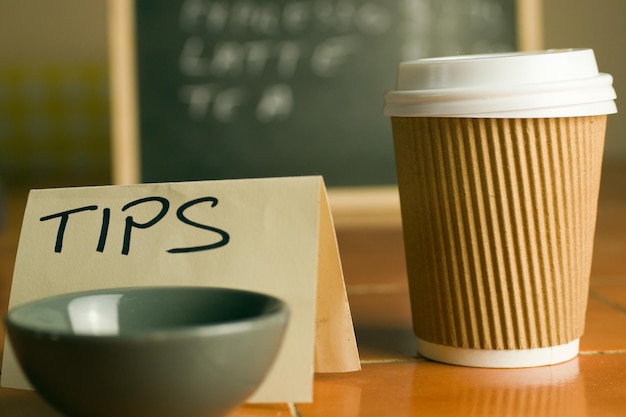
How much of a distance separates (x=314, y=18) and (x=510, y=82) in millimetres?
1280

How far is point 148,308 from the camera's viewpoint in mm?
628

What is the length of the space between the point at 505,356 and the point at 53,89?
3143mm

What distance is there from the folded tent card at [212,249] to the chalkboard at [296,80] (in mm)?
1189

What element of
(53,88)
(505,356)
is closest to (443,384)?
(505,356)

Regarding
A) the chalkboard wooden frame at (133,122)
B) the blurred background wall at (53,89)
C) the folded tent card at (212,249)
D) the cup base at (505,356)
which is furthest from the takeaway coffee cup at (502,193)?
the blurred background wall at (53,89)

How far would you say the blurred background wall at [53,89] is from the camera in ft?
11.8

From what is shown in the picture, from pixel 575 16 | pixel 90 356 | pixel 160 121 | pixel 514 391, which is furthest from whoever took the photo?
pixel 575 16

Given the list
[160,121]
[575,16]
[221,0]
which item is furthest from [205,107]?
[575,16]

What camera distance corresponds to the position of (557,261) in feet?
2.50

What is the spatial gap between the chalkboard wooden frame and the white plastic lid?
114 centimetres

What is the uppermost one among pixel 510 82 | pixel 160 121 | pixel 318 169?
pixel 510 82

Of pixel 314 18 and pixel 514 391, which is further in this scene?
pixel 314 18

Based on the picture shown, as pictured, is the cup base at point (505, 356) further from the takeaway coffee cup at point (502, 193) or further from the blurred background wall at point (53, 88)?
the blurred background wall at point (53, 88)

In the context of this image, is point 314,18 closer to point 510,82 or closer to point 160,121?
point 160,121
